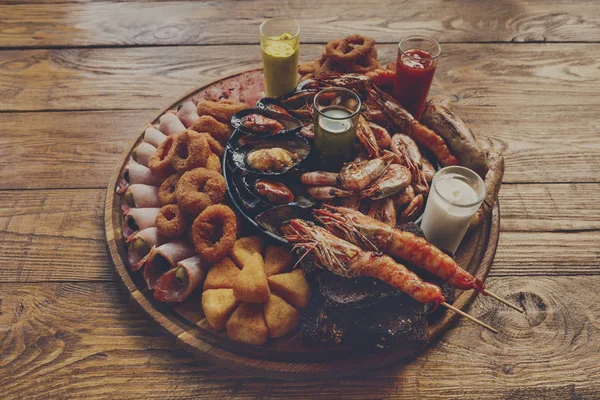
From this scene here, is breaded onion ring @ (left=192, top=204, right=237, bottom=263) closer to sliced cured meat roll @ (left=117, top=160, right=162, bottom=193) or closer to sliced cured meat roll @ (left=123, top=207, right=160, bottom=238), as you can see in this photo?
sliced cured meat roll @ (left=123, top=207, right=160, bottom=238)

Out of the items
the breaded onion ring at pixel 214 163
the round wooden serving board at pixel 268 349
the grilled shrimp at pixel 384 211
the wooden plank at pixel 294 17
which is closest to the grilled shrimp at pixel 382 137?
the grilled shrimp at pixel 384 211

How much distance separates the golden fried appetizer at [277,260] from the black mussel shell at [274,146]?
41cm

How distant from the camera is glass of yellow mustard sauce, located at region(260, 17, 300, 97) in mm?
3078

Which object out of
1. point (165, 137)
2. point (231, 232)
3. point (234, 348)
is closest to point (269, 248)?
point (231, 232)

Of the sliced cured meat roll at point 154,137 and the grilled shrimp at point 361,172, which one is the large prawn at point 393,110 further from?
the sliced cured meat roll at point 154,137

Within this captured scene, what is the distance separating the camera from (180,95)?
3.44 metres

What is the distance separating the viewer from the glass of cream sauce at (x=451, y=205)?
2.44 m

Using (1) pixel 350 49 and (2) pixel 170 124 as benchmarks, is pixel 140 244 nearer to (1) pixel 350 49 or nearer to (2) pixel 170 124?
(2) pixel 170 124

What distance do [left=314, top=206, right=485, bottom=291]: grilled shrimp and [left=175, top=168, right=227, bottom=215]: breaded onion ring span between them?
563mm

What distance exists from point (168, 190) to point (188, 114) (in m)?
0.63

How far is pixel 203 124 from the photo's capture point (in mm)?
2928

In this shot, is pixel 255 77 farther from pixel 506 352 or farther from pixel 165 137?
pixel 506 352

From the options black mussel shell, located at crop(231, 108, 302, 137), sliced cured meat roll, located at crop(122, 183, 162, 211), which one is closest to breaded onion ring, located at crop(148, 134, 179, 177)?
sliced cured meat roll, located at crop(122, 183, 162, 211)

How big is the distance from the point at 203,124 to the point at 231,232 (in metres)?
0.77
